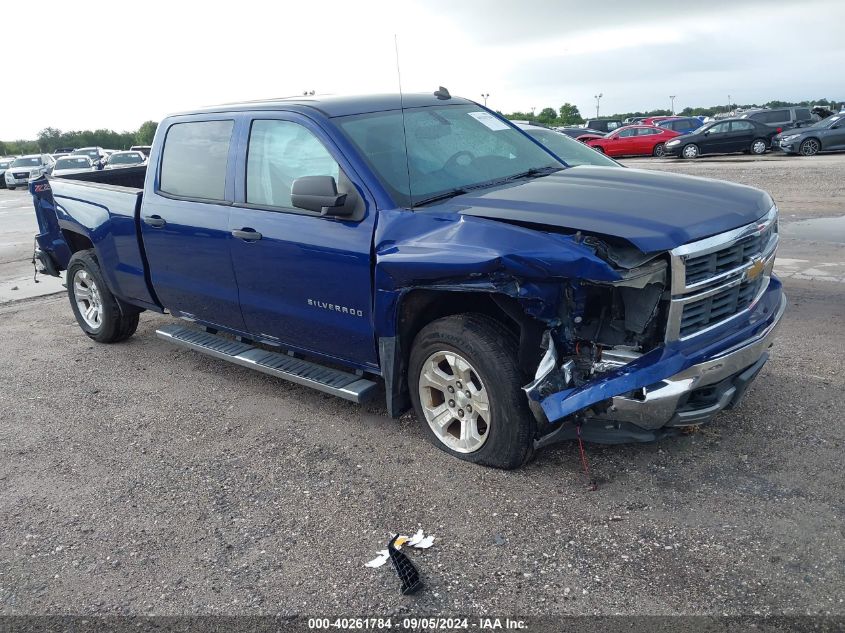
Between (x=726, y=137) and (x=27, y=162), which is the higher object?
(x=27, y=162)

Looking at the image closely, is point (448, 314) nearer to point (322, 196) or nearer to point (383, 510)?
point (322, 196)

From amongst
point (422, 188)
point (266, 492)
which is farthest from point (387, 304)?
point (266, 492)

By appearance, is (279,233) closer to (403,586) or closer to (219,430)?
(219,430)

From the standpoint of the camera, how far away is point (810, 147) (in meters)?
24.4

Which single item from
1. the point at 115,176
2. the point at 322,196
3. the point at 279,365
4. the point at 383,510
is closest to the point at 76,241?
the point at 115,176

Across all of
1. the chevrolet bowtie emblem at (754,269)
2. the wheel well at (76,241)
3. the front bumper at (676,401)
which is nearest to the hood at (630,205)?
the chevrolet bowtie emblem at (754,269)

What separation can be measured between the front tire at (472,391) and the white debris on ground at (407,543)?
658 millimetres

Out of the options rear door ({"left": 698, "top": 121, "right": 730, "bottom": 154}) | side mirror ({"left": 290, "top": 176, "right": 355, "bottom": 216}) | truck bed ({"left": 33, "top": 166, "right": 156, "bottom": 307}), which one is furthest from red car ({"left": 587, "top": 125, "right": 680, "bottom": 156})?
side mirror ({"left": 290, "top": 176, "right": 355, "bottom": 216})

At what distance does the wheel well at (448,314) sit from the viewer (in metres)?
3.72

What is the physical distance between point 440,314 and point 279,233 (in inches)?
46.9

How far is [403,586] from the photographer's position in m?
3.16

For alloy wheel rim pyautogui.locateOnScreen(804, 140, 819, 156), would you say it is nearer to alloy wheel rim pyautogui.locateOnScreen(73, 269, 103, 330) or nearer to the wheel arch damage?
alloy wheel rim pyautogui.locateOnScreen(73, 269, 103, 330)

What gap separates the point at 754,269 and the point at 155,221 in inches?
165

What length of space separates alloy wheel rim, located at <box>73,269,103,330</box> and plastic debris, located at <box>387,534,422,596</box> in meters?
4.70
